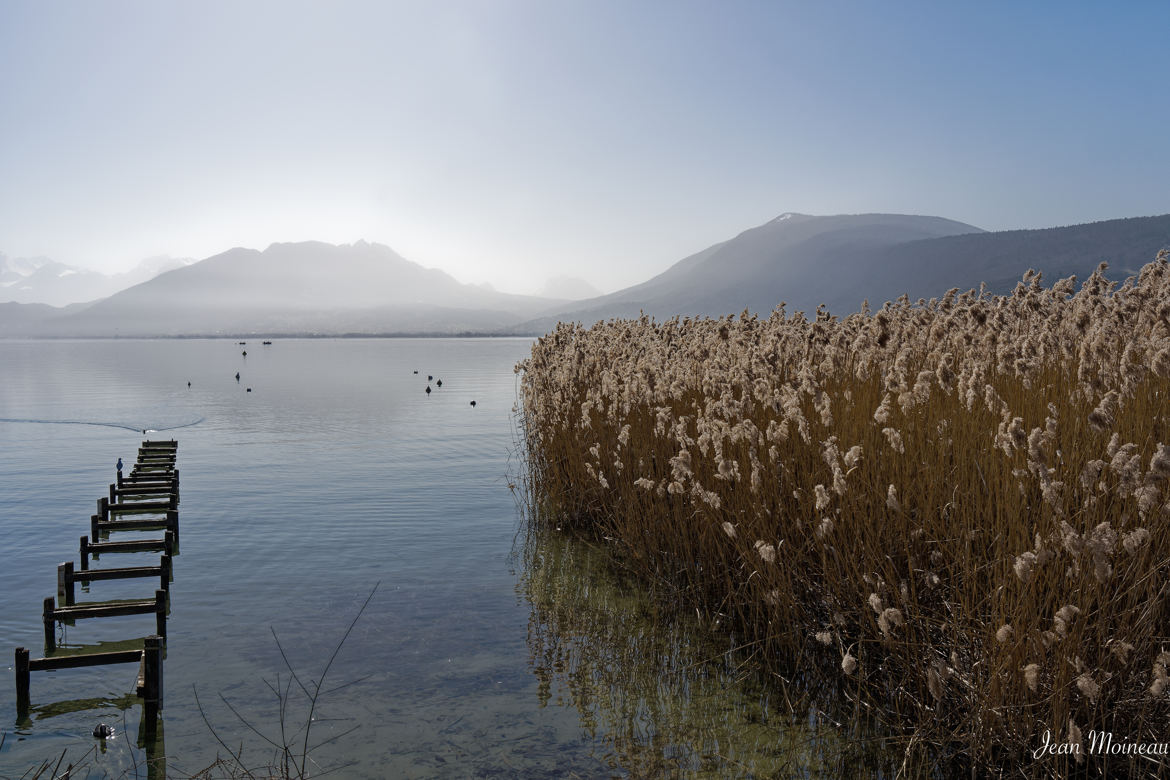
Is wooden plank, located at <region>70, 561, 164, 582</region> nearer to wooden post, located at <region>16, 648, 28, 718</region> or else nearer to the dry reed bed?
wooden post, located at <region>16, 648, 28, 718</region>

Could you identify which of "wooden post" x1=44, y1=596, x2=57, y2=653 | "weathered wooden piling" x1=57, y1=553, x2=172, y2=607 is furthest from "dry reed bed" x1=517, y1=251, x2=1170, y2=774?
"wooden post" x1=44, y1=596, x2=57, y2=653

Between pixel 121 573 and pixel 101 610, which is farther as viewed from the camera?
pixel 121 573

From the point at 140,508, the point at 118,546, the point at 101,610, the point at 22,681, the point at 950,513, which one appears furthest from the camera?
the point at 140,508

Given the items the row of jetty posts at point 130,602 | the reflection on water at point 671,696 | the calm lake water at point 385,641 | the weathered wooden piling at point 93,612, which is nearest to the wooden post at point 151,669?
the row of jetty posts at point 130,602

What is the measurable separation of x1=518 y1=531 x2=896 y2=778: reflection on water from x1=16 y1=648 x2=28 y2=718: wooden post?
4232 mm

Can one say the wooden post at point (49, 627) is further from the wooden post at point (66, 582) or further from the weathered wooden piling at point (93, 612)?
the wooden post at point (66, 582)

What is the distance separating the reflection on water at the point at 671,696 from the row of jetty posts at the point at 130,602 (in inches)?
124

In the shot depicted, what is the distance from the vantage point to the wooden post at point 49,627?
8062mm

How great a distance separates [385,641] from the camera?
838 cm

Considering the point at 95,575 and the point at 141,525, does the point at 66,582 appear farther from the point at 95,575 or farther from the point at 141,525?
the point at 141,525

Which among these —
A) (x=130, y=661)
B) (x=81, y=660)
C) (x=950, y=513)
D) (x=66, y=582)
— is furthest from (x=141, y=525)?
(x=950, y=513)

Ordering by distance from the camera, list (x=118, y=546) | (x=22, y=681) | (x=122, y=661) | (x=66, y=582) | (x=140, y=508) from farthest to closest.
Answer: (x=140, y=508)
(x=118, y=546)
(x=66, y=582)
(x=122, y=661)
(x=22, y=681)

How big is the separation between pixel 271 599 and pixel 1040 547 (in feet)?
27.5

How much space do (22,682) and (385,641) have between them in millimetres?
3068
